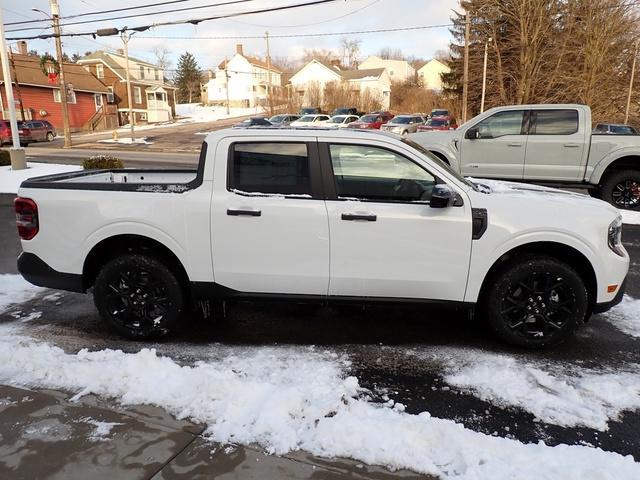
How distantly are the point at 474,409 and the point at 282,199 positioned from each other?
2.05 metres

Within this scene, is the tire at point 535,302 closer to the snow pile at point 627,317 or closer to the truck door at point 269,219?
the snow pile at point 627,317

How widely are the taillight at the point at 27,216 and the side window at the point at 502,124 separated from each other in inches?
339

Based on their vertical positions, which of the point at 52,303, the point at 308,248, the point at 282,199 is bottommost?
the point at 52,303

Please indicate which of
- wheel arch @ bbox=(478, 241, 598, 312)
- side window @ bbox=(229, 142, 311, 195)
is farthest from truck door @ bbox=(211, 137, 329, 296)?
wheel arch @ bbox=(478, 241, 598, 312)

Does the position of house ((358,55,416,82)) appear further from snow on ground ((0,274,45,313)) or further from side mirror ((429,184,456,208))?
side mirror ((429,184,456,208))

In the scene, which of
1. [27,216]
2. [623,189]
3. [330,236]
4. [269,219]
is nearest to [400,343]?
[330,236]

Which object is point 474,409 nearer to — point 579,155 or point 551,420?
point 551,420

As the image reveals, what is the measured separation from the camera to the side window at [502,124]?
33.5 ft

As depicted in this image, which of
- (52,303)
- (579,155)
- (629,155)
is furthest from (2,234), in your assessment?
(629,155)

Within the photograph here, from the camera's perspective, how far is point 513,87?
40531 mm

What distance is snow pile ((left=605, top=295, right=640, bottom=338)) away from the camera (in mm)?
4492

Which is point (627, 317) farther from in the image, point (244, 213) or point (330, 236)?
point (244, 213)

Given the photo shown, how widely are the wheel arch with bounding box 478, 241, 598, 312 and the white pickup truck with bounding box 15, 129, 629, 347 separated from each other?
0.01 m

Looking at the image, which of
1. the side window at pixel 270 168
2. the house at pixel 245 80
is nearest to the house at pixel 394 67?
the house at pixel 245 80
